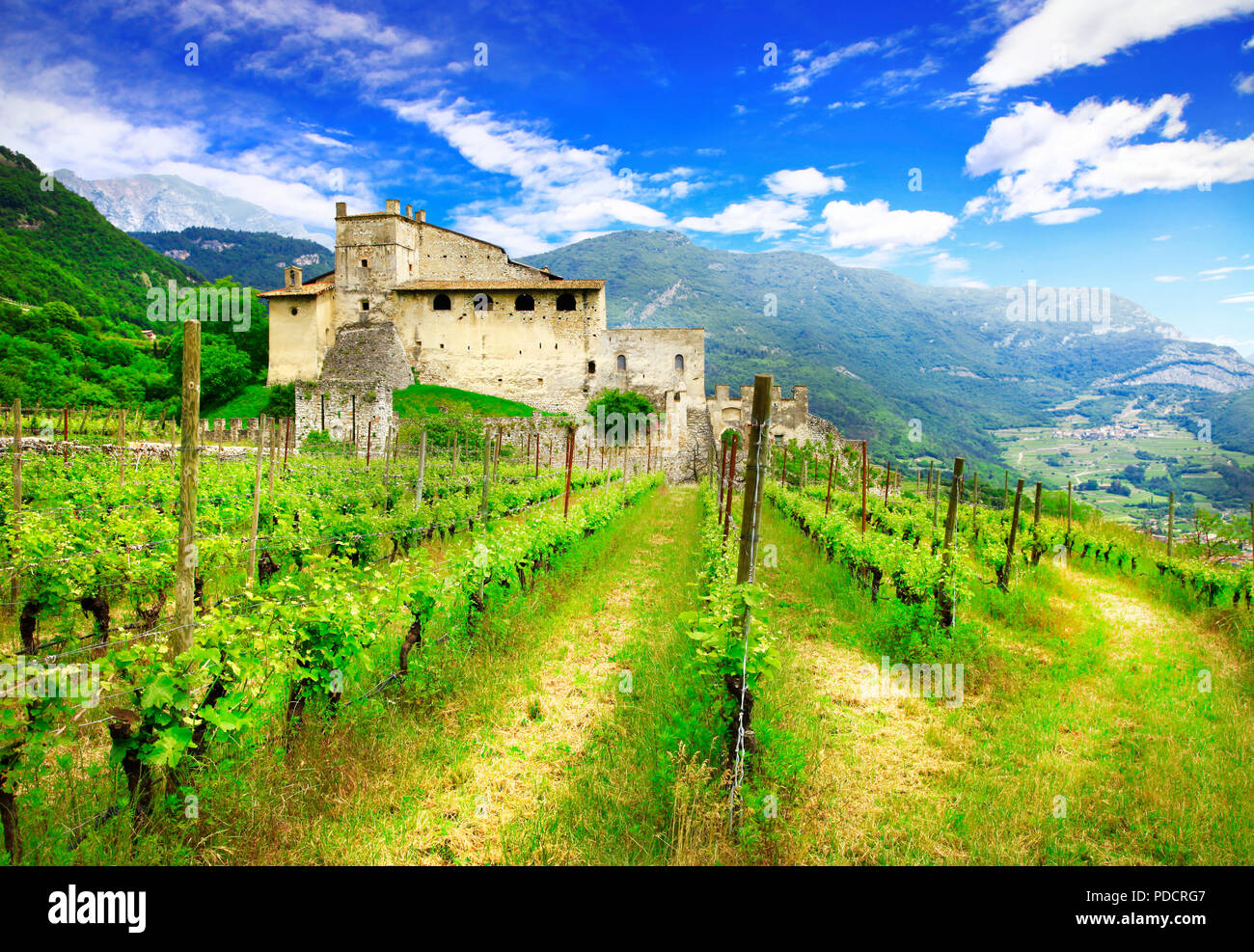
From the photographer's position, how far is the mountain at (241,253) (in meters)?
101

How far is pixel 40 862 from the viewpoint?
8.96ft

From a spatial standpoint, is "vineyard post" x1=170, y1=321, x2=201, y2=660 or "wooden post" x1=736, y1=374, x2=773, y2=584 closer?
"vineyard post" x1=170, y1=321, x2=201, y2=660

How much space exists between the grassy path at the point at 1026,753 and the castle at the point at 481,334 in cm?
3322

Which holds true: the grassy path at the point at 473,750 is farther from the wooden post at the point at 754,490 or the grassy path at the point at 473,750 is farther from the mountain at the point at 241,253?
the mountain at the point at 241,253

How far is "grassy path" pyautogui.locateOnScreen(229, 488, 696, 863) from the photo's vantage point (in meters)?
3.38

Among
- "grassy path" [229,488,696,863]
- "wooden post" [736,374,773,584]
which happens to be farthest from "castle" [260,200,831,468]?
"wooden post" [736,374,773,584]

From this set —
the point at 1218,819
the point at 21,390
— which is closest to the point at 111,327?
the point at 21,390

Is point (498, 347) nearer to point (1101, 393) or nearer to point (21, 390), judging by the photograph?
point (21, 390)

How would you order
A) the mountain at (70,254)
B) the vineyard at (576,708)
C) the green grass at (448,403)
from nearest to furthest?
the vineyard at (576,708), the green grass at (448,403), the mountain at (70,254)

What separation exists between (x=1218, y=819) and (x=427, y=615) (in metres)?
5.78

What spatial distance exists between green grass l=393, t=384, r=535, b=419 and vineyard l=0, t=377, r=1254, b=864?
27.7m

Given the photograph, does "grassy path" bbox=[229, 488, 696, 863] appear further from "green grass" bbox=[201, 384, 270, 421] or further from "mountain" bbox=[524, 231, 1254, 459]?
"mountain" bbox=[524, 231, 1254, 459]
